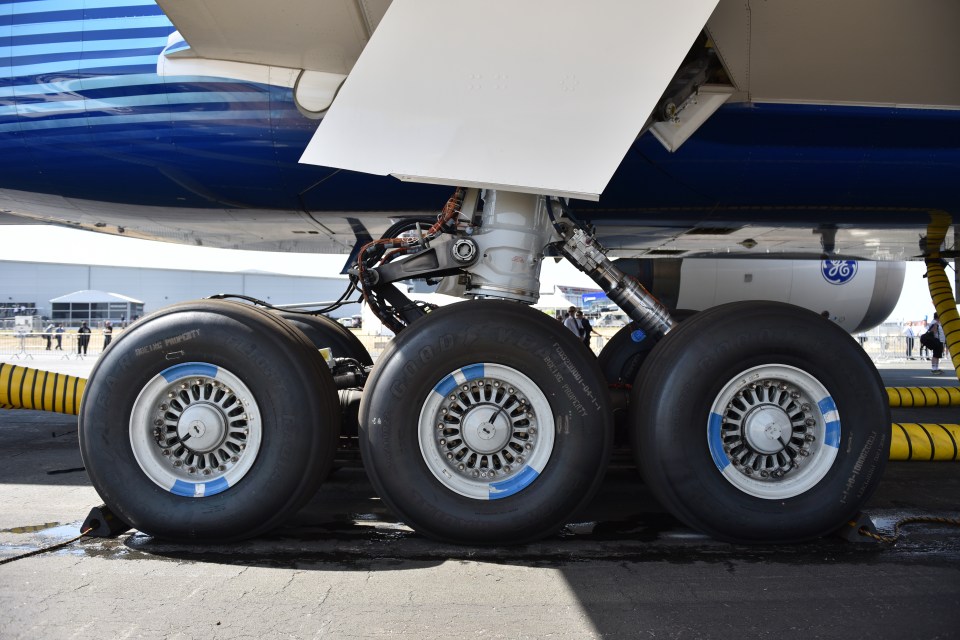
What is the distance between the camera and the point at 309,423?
124 inches

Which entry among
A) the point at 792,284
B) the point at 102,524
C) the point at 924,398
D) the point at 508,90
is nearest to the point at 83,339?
the point at 792,284

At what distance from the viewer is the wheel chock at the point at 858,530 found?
10.5 ft

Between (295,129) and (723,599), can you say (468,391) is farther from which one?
(295,129)

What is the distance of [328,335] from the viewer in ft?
17.3

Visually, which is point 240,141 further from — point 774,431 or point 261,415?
point 774,431

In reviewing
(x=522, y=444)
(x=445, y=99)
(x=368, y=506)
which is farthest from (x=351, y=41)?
(x=368, y=506)

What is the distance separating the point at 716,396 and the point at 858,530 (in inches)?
34.6

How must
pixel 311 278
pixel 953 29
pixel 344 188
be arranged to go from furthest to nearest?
pixel 311 278
pixel 344 188
pixel 953 29

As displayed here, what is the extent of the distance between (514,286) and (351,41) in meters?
1.46

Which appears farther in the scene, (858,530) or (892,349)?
(892,349)

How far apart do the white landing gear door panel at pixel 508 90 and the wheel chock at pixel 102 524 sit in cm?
185

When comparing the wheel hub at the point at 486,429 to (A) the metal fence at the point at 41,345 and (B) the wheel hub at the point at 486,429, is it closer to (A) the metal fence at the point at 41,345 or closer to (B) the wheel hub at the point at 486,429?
(B) the wheel hub at the point at 486,429

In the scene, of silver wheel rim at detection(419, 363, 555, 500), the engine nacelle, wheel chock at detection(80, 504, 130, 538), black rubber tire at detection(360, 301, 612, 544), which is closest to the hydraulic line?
wheel chock at detection(80, 504, 130, 538)

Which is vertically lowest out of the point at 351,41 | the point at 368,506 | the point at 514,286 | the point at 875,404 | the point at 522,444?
the point at 368,506
